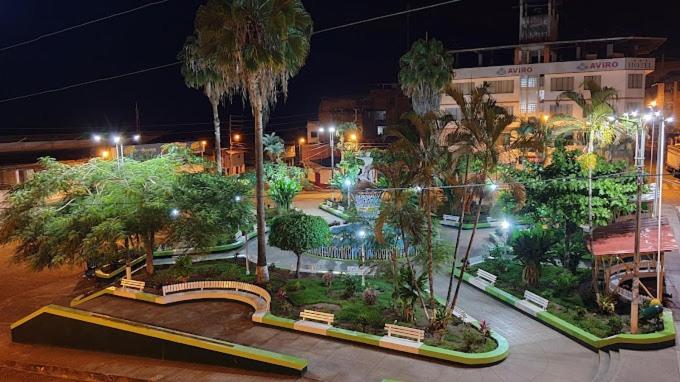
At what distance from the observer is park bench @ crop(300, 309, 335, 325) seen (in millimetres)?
17578

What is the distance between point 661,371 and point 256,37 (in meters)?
15.8

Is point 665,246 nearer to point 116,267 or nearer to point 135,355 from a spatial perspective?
Result: point 135,355

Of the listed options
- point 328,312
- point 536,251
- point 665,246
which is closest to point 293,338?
point 328,312

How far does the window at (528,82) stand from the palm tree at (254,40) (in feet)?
→ 105

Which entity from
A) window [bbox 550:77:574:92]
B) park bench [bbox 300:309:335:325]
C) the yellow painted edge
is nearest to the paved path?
park bench [bbox 300:309:335:325]

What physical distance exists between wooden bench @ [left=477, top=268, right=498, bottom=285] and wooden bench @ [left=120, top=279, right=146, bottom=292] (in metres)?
13.2

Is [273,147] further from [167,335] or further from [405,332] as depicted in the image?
[405,332]

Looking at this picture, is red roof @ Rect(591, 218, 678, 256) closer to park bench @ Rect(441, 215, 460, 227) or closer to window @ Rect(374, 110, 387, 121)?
park bench @ Rect(441, 215, 460, 227)

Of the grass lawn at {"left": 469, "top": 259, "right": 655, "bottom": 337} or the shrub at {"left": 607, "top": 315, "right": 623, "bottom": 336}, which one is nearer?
the shrub at {"left": 607, "top": 315, "right": 623, "bottom": 336}

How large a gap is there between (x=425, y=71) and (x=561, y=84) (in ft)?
58.5

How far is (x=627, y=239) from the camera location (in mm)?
18516

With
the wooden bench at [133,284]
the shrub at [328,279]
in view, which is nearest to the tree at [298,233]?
the shrub at [328,279]

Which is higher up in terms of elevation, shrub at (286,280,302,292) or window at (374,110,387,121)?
window at (374,110,387,121)

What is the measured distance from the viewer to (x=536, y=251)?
20406 millimetres
